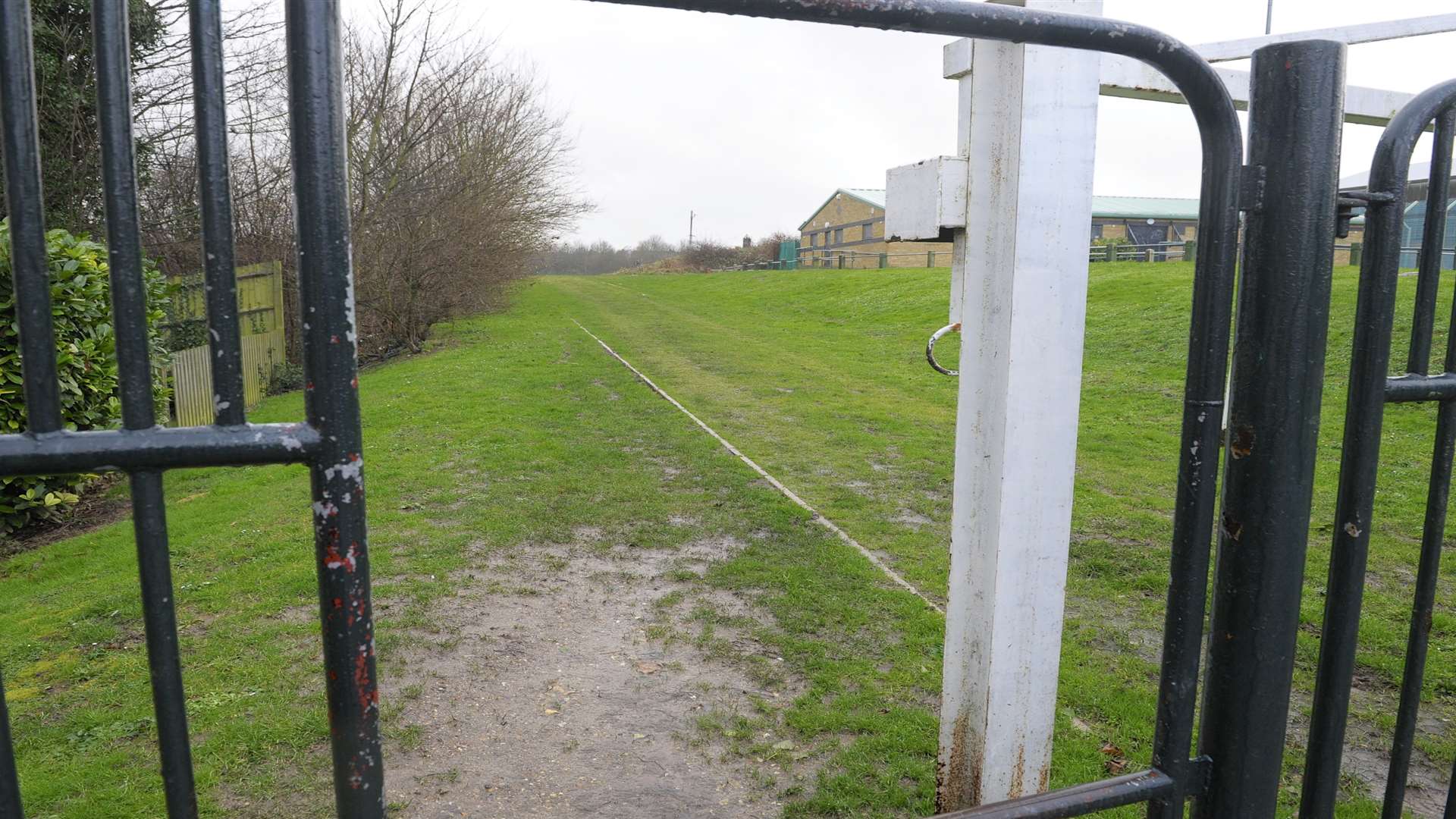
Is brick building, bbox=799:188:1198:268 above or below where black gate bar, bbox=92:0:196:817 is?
above

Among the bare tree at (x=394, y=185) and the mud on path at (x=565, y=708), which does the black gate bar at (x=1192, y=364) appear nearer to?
the mud on path at (x=565, y=708)

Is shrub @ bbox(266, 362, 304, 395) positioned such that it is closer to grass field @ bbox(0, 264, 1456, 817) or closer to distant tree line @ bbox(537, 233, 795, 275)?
grass field @ bbox(0, 264, 1456, 817)

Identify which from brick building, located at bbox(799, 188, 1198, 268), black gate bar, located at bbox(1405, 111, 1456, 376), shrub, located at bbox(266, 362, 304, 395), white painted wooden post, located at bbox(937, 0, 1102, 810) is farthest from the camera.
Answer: brick building, located at bbox(799, 188, 1198, 268)

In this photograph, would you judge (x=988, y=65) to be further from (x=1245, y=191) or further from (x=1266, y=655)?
(x=1266, y=655)

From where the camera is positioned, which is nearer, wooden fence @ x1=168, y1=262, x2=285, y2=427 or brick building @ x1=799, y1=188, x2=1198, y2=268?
wooden fence @ x1=168, y1=262, x2=285, y2=427

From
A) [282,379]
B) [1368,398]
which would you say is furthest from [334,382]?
[282,379]

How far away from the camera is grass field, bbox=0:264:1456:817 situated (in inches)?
141

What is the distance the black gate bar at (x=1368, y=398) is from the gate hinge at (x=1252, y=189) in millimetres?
281

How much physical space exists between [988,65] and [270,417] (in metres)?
10.9

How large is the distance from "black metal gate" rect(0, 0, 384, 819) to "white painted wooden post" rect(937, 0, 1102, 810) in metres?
2.02

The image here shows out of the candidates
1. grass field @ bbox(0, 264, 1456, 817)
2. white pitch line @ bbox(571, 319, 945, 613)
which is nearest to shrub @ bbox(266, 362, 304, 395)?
grass field @ bbox(0, 264, 1456, 817)

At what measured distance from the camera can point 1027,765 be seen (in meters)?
2.82

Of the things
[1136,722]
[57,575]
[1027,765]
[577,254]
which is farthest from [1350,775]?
[577,254]

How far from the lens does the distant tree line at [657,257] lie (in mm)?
60281
